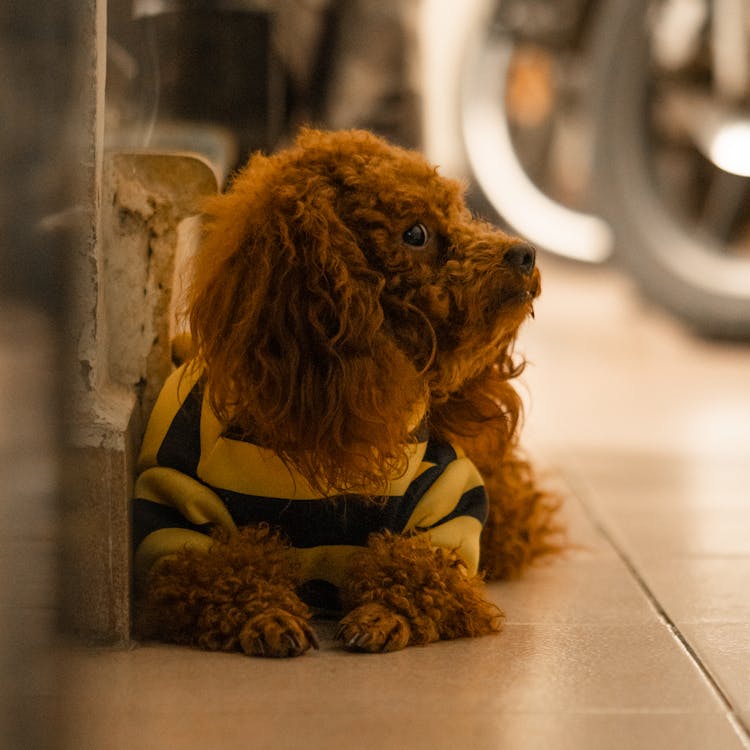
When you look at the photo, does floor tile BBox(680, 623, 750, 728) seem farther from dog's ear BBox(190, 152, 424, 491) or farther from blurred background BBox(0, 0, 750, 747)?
blurred background BBox(0, 0, 750, 747)

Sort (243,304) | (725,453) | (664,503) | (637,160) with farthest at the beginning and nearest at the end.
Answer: (637,160) → (725,453) → (664,503) → (243,304)

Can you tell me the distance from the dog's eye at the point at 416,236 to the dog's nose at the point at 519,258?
0.29 ft

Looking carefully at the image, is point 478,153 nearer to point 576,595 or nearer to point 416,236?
point 576,595

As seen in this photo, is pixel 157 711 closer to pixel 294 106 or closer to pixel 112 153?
pixel 112 153

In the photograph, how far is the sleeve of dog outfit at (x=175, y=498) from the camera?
1468 mm

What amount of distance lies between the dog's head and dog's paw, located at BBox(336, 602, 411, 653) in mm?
138

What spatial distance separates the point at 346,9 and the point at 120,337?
1.93 metres

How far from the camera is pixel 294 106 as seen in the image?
11.0 feet

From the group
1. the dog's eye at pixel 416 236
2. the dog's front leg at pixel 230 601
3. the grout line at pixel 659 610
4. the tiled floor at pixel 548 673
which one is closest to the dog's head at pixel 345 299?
the dog's eye at pixel 416 236

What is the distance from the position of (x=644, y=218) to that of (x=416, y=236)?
219 centimetres

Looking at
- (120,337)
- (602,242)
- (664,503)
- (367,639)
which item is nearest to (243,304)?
(120,337)

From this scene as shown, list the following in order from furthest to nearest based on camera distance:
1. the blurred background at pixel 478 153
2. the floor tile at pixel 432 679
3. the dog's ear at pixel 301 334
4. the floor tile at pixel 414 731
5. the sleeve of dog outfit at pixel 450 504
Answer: the sleeve of dog outfit at pixel 450 504 → the dog's ear at pixel 301 334 → the floor tile at pixel 432 679 → the floor tile at pixel 414 731 → the blurred background at pixel 478 153

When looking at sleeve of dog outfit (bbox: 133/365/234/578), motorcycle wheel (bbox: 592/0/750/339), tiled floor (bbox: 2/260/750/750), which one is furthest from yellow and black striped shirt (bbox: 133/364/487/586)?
motorcycle wheel (bbox: 592/0/750/339)

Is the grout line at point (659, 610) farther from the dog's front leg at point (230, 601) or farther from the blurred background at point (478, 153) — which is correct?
the dog's front leg at point (230, 601)
